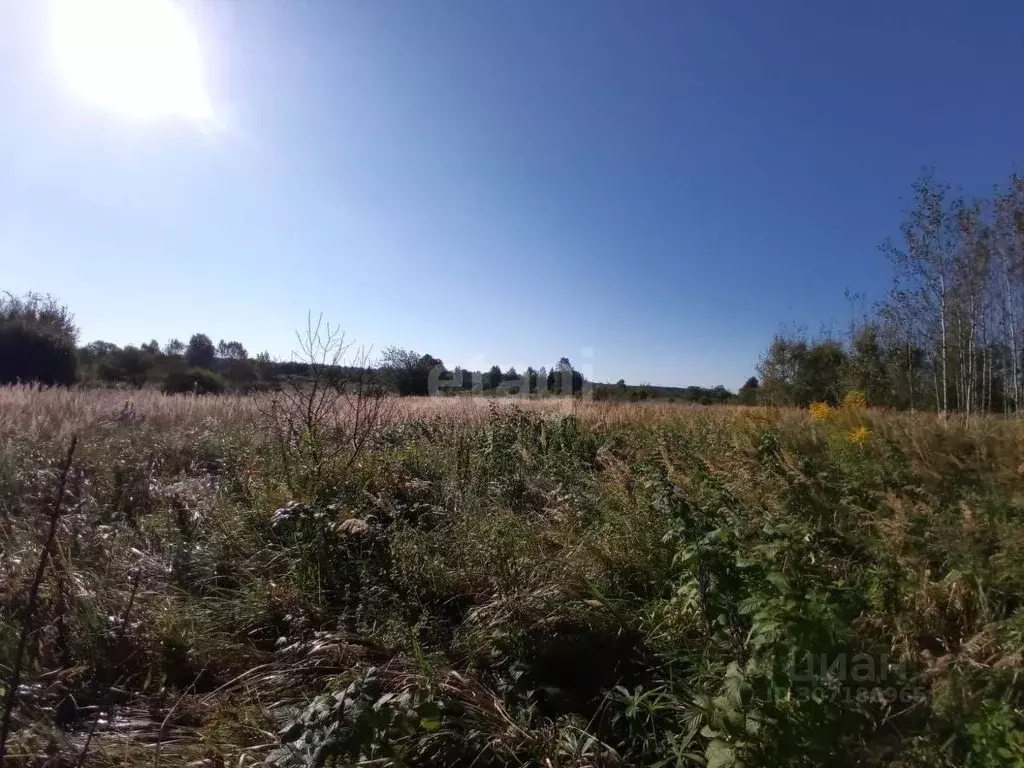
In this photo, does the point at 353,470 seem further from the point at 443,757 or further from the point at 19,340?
the point at 19,340

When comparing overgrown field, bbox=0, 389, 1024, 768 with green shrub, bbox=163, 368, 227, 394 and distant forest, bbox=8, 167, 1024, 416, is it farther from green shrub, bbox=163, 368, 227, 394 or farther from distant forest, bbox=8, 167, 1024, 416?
green shrub, bbox=163, 368, 227, 394

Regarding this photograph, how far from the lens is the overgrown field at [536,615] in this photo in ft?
4.43

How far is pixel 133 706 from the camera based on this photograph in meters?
1.93

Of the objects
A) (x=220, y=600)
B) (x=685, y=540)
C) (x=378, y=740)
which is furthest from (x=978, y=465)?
(x=220, y=600)

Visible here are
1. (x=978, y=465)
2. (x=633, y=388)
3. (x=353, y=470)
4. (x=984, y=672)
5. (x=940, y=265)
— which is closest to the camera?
(x=984, y=672)

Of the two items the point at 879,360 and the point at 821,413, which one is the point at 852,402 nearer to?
the point at 821,413

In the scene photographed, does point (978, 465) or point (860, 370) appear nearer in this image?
point (978, 465)

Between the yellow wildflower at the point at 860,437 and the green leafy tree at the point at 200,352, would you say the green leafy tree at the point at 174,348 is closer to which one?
the green leafy tree at the point at 200,352

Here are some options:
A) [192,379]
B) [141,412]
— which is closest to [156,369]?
[192,379]

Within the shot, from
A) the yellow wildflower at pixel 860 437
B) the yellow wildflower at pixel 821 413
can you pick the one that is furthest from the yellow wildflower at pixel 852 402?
the yellow wildflower at pixel 860 437

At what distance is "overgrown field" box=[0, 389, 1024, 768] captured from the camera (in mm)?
1350

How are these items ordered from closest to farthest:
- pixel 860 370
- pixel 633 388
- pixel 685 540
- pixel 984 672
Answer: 1. pixel 984 672
2. pixel 685 540
3. pixel 860 370
4. pixel 633 388

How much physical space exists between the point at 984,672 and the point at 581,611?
4.55 ft

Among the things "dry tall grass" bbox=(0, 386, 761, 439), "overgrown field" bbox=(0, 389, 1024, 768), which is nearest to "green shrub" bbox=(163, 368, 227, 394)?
"dry tall grass" bbox=(0, 386, 761, 439)
